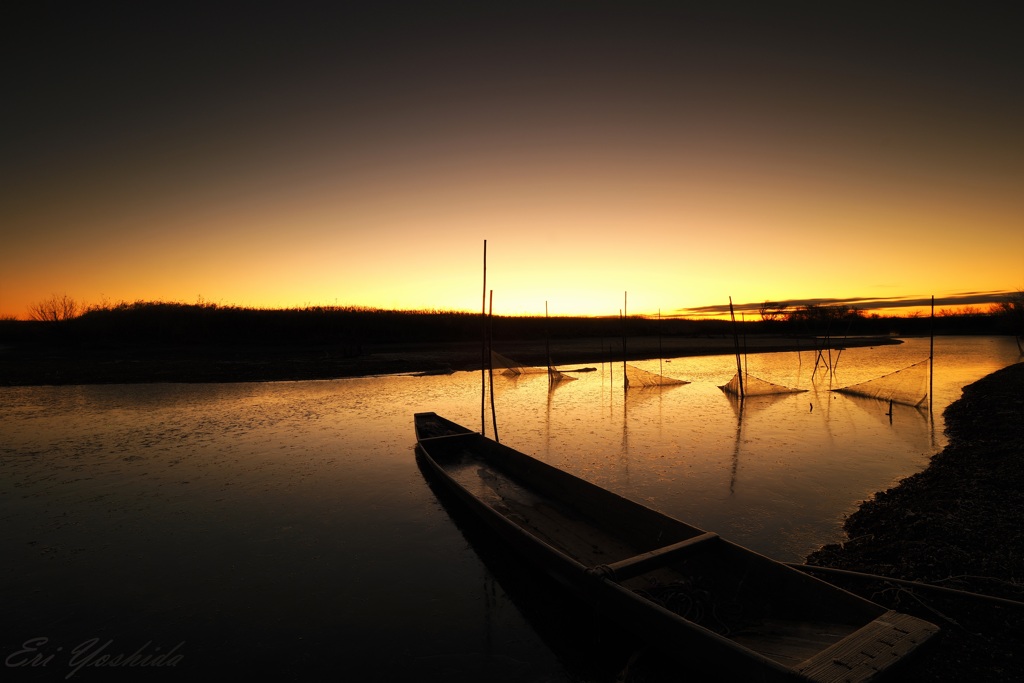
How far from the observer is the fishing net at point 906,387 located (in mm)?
13305

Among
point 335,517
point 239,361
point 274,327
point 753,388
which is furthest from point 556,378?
point 274,327

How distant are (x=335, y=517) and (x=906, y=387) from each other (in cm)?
A: 1501

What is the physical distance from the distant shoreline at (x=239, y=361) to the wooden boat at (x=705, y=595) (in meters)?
13.5

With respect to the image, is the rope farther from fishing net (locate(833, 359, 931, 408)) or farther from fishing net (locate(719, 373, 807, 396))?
fishing net (locate(719, 373, 807, 396))

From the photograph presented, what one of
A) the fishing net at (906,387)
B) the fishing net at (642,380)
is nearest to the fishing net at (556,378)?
the fishing net at (642,380)

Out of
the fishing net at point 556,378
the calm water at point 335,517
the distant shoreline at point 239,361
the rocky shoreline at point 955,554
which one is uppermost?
the distant shoreline at point 239,361

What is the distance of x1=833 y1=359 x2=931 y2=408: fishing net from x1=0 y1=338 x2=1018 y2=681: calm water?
0.34 metres

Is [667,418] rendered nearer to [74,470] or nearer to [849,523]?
[849,523]

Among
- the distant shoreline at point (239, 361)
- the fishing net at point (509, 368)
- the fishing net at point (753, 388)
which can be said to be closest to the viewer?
the fishing net at point (753, 388)

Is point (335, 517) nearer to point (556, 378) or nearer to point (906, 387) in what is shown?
point (556, 378)

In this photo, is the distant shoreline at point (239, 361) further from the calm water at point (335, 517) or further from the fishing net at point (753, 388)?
the calm water at point (335, 517)

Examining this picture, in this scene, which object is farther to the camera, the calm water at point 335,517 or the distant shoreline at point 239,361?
the distant shoreline at point 239,361

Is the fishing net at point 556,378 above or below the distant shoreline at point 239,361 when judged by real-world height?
below

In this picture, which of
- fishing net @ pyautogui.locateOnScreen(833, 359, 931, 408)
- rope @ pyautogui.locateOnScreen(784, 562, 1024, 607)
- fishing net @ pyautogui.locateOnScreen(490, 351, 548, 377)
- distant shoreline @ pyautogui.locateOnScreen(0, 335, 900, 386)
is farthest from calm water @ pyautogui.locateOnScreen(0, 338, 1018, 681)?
fishing net @ pyautogui.locateOnScreen(490, 351, 548, 377)
